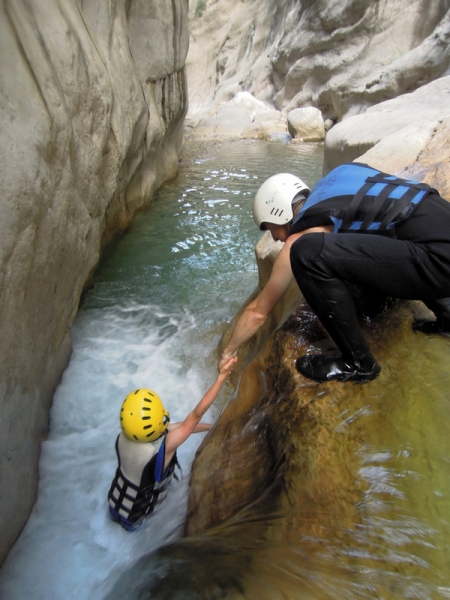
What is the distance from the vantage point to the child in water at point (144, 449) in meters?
2.47

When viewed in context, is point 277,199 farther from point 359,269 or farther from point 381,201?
point 359,269

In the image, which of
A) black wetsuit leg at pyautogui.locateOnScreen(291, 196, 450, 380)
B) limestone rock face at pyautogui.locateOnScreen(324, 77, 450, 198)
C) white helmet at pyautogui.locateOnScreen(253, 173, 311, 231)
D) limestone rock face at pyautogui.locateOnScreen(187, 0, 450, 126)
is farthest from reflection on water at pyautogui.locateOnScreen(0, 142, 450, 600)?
limestone rock face at pyautogui.locateOnScreen(187, 0, 450, 126)

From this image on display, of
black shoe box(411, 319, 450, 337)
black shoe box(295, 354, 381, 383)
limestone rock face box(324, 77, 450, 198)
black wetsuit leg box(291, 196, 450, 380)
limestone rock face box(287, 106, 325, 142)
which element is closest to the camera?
black wetsuit leg box(291, 196, 450, 380)

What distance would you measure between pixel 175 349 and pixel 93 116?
8.92ft

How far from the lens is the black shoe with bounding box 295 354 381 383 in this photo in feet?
6.81

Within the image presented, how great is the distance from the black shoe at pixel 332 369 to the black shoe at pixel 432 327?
0.48 m

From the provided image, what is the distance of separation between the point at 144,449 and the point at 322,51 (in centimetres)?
2503

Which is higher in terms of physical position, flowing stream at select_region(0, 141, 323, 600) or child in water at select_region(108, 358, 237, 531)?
child in water at select_region(108, 358, 237, 531)

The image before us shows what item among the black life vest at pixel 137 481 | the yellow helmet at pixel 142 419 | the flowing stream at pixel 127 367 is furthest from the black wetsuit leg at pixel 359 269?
the flowing stream at pixel 127 367

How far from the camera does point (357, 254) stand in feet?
6.25

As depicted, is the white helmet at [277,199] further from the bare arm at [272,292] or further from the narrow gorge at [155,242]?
the narrow gorge at [155,242]

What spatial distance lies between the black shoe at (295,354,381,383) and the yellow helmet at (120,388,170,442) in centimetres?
93

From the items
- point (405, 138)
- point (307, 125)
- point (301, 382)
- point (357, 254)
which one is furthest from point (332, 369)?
point (307, 125)

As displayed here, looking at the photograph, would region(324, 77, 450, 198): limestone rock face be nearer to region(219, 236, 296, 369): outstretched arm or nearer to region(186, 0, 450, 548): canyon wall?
region(186, 0, 450, 548): canyon wall
